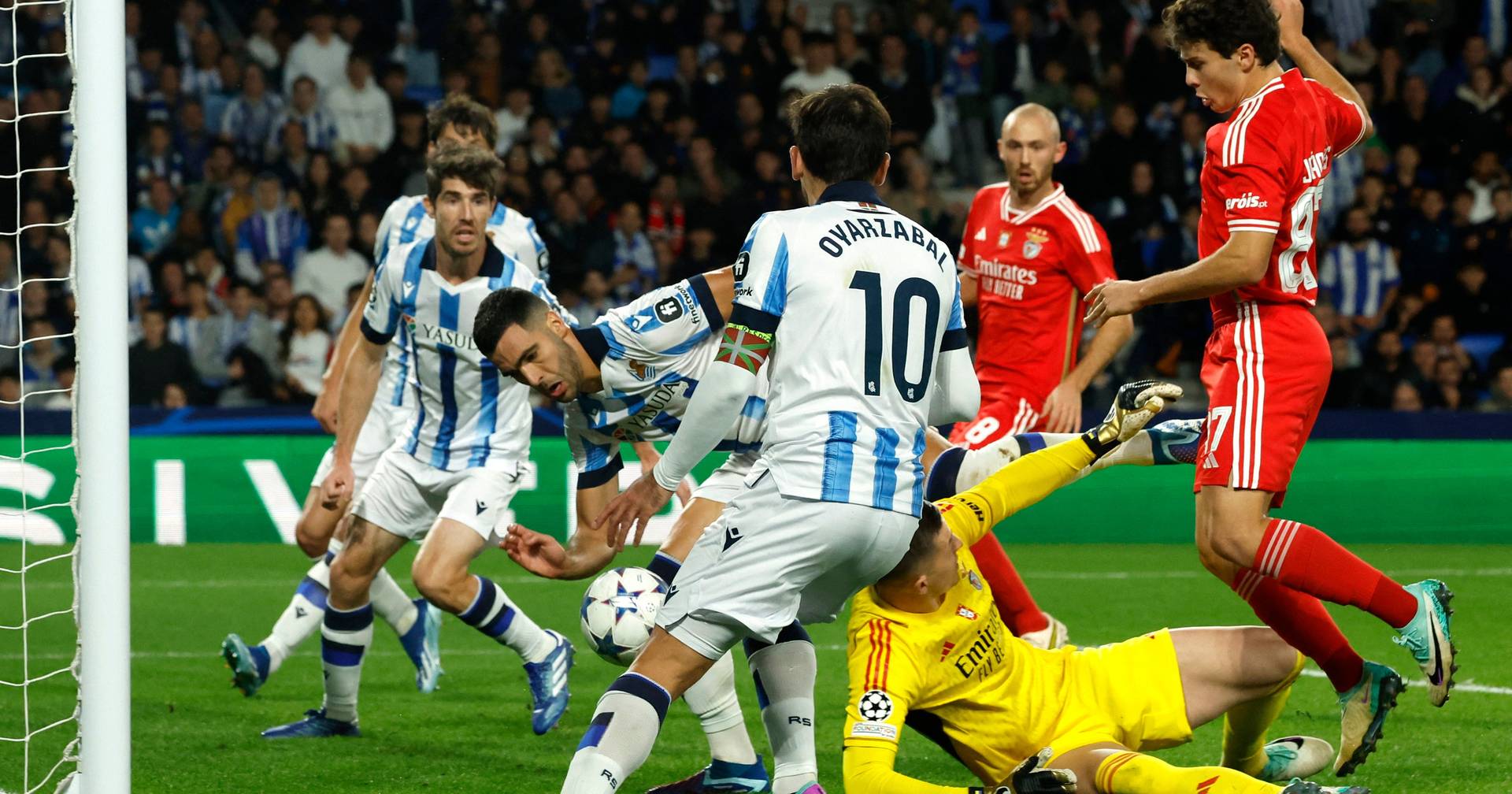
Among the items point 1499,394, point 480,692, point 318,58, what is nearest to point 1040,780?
point 480,692

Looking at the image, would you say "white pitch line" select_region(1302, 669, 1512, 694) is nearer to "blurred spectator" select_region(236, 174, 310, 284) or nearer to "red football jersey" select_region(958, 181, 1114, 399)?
"red football jersey" select_region(958, 181, 1114, 399)

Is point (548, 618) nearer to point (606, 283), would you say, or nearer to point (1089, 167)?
point (606, 283)

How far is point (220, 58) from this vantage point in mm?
15273

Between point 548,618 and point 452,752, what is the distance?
3005 millimetres

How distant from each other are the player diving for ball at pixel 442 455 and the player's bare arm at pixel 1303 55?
251cm

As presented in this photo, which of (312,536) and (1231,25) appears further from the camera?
(312,536)

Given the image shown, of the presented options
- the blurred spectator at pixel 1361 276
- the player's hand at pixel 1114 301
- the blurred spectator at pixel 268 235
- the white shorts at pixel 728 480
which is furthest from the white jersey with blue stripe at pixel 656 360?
the blurred spectator at pixel 268 235

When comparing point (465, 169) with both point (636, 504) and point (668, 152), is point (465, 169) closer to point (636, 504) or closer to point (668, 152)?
point (636, 504)

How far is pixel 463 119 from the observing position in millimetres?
7414

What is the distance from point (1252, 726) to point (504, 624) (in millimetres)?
2734

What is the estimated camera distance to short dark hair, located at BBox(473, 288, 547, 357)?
180 inches

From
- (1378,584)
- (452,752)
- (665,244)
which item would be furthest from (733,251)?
(1378,584)

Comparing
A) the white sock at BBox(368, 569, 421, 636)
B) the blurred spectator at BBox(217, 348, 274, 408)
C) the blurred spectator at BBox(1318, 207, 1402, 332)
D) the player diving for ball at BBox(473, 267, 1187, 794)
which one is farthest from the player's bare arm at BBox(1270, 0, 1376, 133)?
the blurred spectator at BBox(217, 348, 274, 408)

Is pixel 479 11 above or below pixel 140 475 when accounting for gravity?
above
